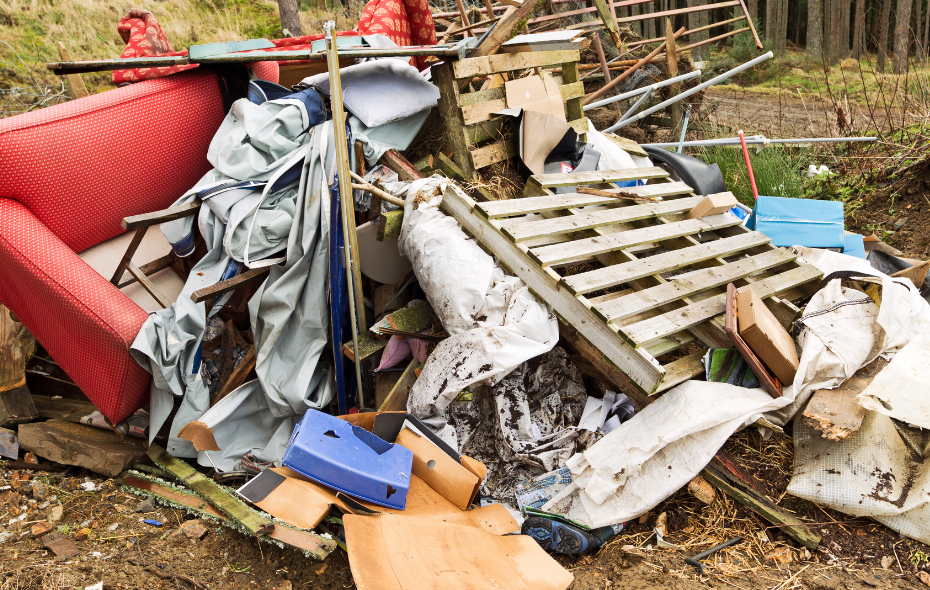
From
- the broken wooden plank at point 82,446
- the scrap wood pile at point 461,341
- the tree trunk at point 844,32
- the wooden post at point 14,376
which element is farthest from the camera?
the tree trunk at point 844,32

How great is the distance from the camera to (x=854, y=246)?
3.55 meters

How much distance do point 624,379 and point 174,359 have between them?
77.4 inches

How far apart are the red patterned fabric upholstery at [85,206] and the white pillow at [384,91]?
92cm

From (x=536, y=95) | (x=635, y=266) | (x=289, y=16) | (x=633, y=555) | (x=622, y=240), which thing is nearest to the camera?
(x=633, y=555)

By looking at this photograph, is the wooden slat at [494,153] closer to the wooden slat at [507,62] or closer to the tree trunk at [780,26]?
the wooden slat at [507,62]

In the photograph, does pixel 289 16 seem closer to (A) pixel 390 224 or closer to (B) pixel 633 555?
(A) pixel 390 224

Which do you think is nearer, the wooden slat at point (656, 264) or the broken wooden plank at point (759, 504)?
the broken wooden plank at point (759, 504)

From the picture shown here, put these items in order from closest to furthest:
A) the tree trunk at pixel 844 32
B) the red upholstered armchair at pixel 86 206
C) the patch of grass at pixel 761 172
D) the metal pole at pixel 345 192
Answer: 1. the metal pole at pixel 345 192
2. the red upholstered armchair at pixel 86 206
3. the patch of grass at pixel 761 172
4. the tree trunk at pixel 844 32

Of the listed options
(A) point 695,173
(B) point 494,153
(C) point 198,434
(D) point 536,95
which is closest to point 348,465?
(C) point 198,434

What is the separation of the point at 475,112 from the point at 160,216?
1.71 metres

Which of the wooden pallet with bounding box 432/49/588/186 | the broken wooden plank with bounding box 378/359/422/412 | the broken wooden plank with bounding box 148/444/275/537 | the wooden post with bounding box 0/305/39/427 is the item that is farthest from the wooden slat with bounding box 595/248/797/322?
the wooden post with bounding box 0/305/39/427

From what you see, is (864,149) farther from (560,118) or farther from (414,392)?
(414,392)

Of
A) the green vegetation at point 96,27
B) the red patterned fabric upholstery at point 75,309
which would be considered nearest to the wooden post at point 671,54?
the red patterned fabric upholstery at point 75,309

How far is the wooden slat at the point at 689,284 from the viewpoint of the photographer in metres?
2.25
